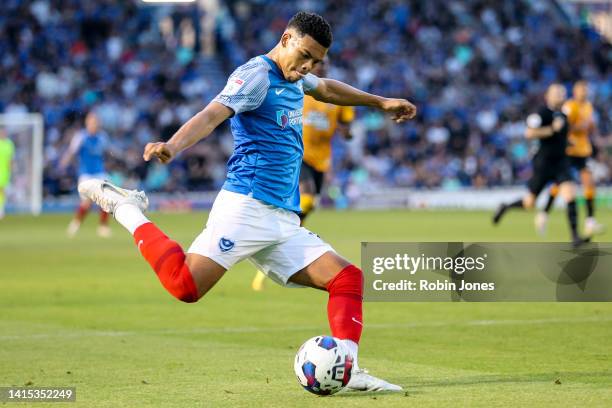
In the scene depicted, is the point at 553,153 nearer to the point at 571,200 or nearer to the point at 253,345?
the point at 571,200

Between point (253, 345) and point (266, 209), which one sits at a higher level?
point (266, 209)

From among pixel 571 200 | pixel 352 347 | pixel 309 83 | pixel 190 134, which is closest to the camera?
pixel 190 134

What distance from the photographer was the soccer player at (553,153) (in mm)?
19375

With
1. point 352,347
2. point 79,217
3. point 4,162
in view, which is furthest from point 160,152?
point 4,162

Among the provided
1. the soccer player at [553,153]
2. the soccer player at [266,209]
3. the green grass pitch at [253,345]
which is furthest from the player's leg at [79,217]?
the soccer player at [266,209]

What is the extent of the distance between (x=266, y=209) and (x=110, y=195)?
0.97 metres

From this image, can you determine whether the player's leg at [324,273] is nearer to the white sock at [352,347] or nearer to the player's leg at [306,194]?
the white sock at [352,347]

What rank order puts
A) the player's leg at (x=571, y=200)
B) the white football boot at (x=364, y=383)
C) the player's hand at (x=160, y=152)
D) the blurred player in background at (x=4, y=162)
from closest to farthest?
the player's hand at (x=160, y=152) < the white football boot at (x=364, y=383) < the player's leg at (x=571, y=200) < the blurred player in background at (x=4, y=162)

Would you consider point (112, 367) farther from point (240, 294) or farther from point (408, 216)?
point (408, 216)

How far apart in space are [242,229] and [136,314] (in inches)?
193

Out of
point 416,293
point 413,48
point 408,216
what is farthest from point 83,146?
point 413,48

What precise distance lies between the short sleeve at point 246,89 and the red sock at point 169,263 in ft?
2.99

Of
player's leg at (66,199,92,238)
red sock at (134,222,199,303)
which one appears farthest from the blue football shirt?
player's leg at (66,199,92,238)

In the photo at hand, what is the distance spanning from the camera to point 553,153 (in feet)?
64.8
